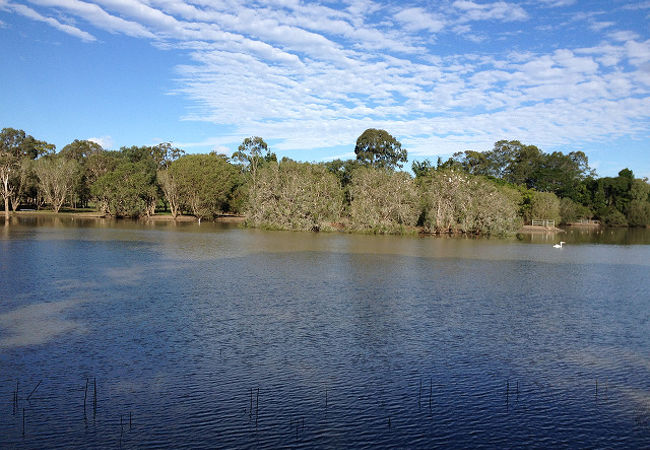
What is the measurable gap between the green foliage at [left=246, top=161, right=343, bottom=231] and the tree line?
0.51 ft

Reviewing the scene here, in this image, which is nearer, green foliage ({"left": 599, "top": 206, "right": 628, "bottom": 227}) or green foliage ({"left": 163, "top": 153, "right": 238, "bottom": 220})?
green foliage ({"left": 163, "top": 153, "right": 238, "bottom": 220})

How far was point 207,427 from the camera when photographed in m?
11.4

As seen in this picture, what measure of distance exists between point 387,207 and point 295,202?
12.5 meters

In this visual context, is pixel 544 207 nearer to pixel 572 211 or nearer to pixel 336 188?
pixel 572 211

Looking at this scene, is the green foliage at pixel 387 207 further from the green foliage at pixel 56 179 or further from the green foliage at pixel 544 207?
the green foliage at pixel 56 179

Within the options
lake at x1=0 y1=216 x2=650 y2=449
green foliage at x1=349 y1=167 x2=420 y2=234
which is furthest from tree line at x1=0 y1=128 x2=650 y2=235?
lake at x1=0 y1=216 x2=650 y2=449

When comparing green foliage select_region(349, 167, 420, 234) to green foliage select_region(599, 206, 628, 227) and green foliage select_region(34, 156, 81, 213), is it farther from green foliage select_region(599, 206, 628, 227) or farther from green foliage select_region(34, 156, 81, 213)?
green foliage select_region(599, 206, 628, 227)

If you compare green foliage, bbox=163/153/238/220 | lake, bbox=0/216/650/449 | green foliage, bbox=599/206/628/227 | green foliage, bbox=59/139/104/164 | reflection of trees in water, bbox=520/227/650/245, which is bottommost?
lake, bbox=0/216/650/449

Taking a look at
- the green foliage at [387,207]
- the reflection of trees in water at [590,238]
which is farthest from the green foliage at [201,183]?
the reflection of trees in water at [590,238]

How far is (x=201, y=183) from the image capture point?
99438 mm

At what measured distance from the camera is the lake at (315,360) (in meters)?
11.5

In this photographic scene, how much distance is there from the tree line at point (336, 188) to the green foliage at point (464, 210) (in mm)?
137

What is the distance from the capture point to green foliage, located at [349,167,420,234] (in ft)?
230

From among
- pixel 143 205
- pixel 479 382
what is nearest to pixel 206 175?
pixel 143 205
